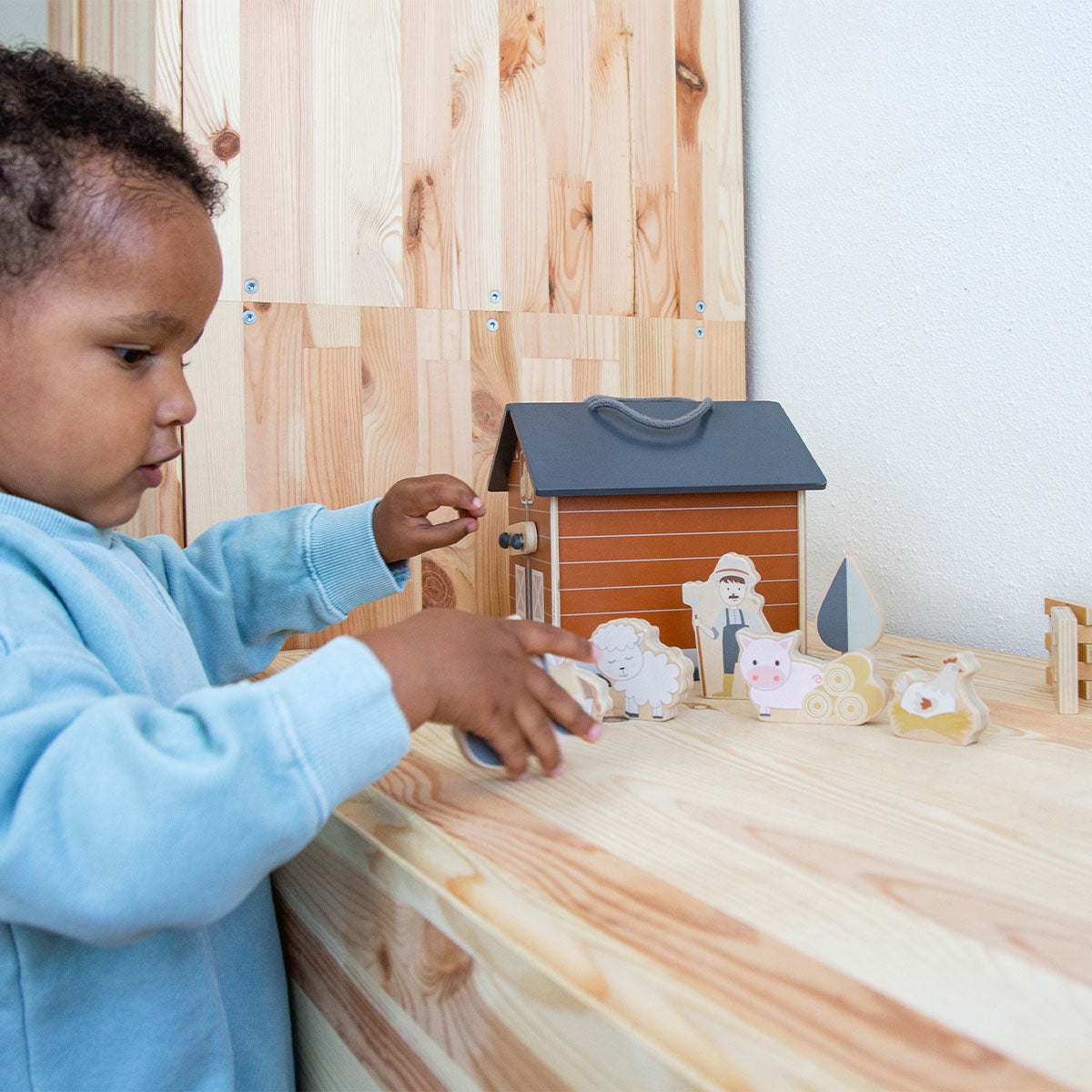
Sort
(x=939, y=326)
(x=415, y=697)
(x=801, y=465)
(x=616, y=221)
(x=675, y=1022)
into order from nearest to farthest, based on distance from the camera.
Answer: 1. (x=675, y=1022)
2. (x=415, y=697)
3. (x=801, y=465)
4. (x=939, y=326)
5. (x=616, y=221)

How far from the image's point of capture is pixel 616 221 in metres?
1.12

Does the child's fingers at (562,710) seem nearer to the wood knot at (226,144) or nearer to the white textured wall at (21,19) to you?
the wood knot at (226,144)

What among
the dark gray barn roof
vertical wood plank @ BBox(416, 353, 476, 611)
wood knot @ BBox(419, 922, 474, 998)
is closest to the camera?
wood knot @ BBox(419, 922, 474, 998)

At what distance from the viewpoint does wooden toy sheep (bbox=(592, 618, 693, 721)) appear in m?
0.69

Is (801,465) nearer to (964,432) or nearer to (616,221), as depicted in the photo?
(964,432)

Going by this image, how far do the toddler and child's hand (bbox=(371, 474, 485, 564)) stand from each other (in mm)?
214

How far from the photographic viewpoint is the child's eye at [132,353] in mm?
572

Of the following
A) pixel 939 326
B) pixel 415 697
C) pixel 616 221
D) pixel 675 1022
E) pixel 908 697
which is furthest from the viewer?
pixel 616 221

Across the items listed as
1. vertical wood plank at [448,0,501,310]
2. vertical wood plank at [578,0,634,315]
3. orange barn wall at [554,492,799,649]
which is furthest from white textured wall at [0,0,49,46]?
orange barn wall at [554,492,799,649]

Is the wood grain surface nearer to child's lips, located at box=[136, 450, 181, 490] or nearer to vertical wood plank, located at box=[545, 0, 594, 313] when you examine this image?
vertical wood plank, located at box=[545, 0, 594, 313]

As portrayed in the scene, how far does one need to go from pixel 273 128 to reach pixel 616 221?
1.30 feet

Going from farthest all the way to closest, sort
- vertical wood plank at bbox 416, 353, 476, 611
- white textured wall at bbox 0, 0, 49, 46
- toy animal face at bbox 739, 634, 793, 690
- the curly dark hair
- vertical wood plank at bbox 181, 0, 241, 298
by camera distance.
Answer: white textured wall at bbox 0, 0, 49, 46
vertical wood plank at bbox 416, 353, 476, 611
vertical wood plank at bbox 181, 0, 241, 298
toy animal face at bbox 739, 634, 793, 690
the curly dark hair

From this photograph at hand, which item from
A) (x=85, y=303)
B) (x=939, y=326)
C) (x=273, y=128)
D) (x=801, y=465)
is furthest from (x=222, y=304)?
(x=939, y=326)

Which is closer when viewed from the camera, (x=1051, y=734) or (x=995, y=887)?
(x=995, y=887)
